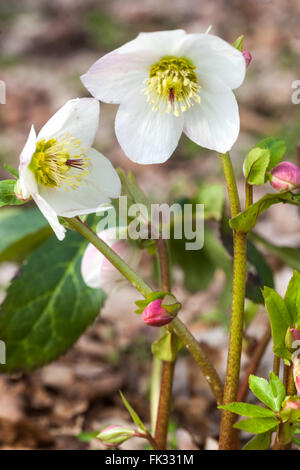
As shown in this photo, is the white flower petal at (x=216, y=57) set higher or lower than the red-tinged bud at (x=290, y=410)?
higher

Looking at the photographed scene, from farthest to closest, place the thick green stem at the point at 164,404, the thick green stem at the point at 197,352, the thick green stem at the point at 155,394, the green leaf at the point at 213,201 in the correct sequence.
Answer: the green leaf at the point at 213,201, the thick green stem at the point at 155,394, the thick green stem at the point at 164,404, the thick green stem at the point at 197,352

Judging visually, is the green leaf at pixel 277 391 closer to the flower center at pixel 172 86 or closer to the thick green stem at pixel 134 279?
the thick green stem at pixel 134 279

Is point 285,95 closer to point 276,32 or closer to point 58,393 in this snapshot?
point 276,32

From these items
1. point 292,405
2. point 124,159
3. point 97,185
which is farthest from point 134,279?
point 124,159

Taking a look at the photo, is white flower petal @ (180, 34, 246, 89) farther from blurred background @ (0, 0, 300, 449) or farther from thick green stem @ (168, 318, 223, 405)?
blurred background @ (0, 0, 300, 449)

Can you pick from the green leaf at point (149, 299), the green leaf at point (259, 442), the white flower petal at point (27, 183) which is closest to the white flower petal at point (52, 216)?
the white flower petal at point (27, 183)

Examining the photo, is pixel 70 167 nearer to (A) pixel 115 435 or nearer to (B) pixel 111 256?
(B) pixel 111 256
